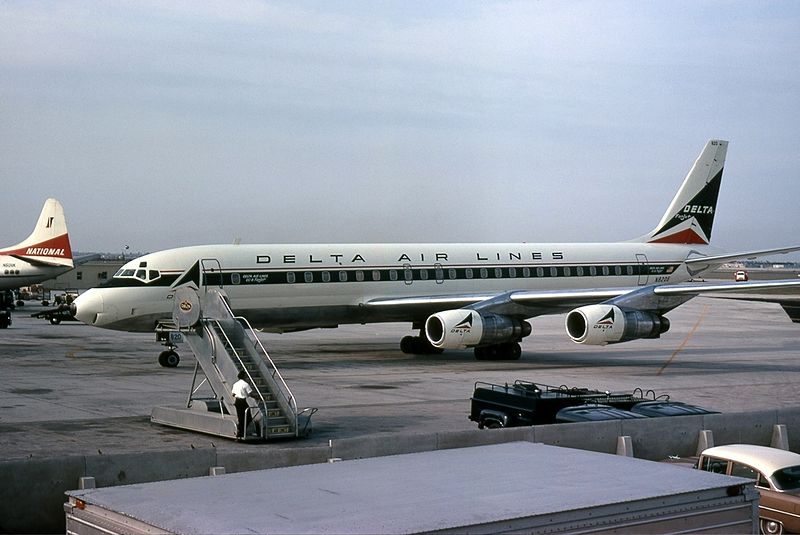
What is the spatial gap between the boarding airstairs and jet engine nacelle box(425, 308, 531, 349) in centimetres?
985

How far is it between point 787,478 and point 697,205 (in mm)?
29966

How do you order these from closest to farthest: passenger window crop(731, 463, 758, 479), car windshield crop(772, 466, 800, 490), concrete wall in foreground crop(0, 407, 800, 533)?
concrete wall in foreground crop(0, 407, 800, 533), car windshield crop(772, 466, 800, 490), passenger window crop(731, 463, 758, 479)

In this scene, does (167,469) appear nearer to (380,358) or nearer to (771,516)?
(771,516)

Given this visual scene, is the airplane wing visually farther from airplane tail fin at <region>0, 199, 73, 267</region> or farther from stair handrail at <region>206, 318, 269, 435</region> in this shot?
airplane tail fin at <region>0, 199, 73, 267</region>

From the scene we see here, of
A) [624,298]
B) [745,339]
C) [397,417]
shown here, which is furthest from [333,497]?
[745,339]

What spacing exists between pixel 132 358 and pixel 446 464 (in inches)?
1036

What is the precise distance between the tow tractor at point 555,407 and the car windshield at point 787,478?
14.9ft

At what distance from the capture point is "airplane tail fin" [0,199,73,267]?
225 ft

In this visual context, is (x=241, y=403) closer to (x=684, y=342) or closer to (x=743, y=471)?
(x=743, y=471)

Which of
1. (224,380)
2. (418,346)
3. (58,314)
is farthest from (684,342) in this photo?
(224,380)

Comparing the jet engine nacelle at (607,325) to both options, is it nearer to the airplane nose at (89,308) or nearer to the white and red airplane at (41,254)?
the airplane nose at (89,308)

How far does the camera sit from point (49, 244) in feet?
228

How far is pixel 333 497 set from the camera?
315 inches

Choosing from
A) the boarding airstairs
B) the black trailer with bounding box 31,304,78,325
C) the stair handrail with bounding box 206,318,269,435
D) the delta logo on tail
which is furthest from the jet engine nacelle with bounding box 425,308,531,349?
the delta logo on tail
